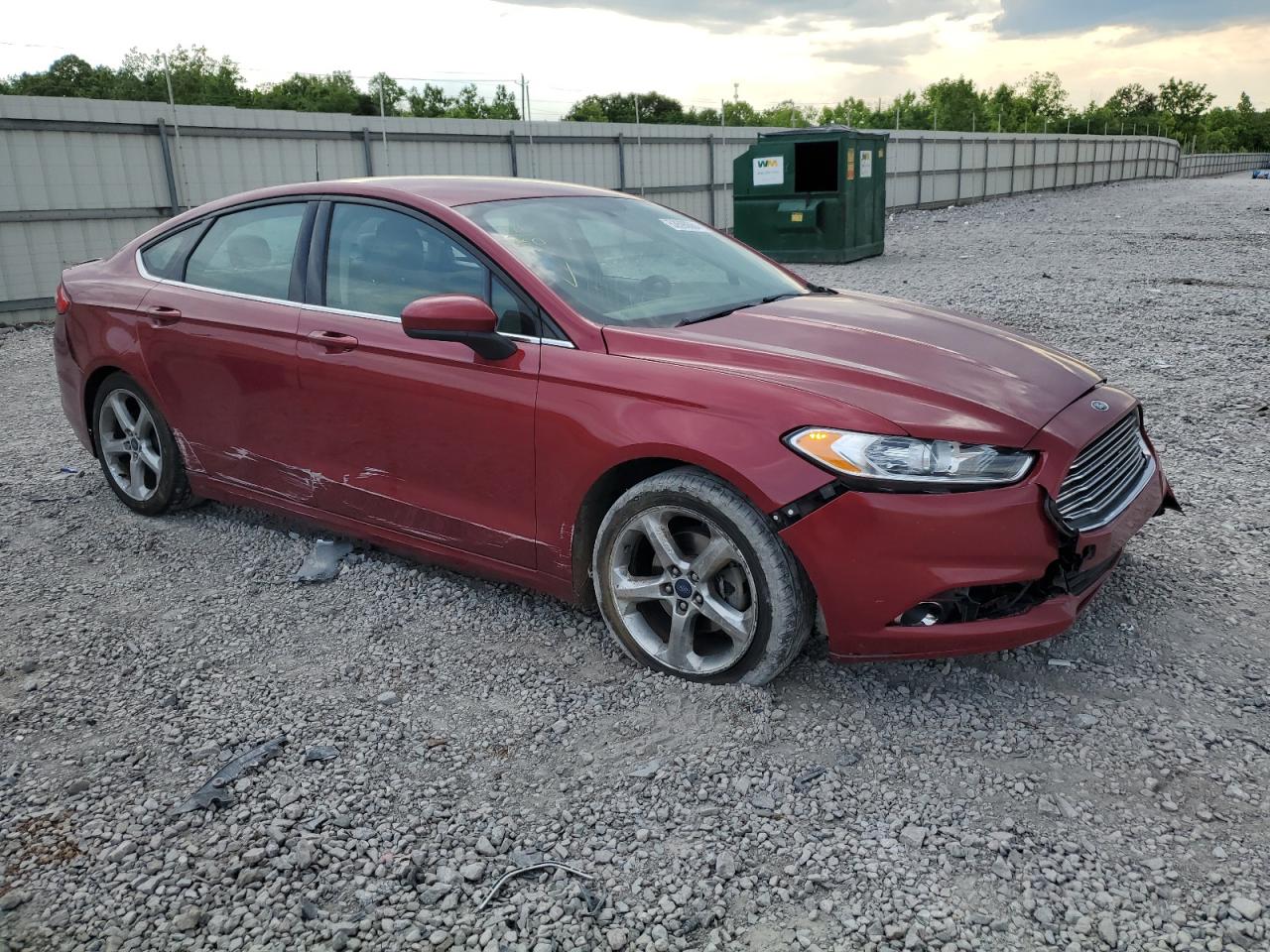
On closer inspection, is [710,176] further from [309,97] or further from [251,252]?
[309,97]

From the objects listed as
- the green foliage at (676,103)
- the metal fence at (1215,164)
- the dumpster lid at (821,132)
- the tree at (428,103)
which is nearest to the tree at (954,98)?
the green foliage at (676,103)

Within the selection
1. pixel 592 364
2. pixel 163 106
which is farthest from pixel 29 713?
pixel 163 106

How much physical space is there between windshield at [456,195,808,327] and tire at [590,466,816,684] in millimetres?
697

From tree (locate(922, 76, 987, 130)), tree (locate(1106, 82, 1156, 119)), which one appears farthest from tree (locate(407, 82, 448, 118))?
tree (locate(1106, 82, 1156, 119))

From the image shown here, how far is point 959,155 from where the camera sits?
31594 mm

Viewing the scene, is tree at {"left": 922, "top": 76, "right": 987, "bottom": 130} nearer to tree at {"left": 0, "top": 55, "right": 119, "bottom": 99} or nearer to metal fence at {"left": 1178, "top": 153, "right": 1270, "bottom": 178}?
metal fence at {"left": 1178, "top": 153, "right": 1270, "bottom": 178}

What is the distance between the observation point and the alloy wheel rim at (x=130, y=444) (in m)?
4.94

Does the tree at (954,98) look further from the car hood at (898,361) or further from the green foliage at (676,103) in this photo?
the car hood at (898,361)

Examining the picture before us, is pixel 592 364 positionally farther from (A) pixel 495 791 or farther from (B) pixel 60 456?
(B) pixel 60 456

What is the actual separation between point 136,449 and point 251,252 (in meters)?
1.26

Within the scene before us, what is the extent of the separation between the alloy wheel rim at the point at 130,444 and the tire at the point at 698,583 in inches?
104

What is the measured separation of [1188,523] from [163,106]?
13069mm

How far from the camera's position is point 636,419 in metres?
3.22

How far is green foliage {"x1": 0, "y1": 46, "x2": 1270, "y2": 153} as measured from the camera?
3312 centimetres
